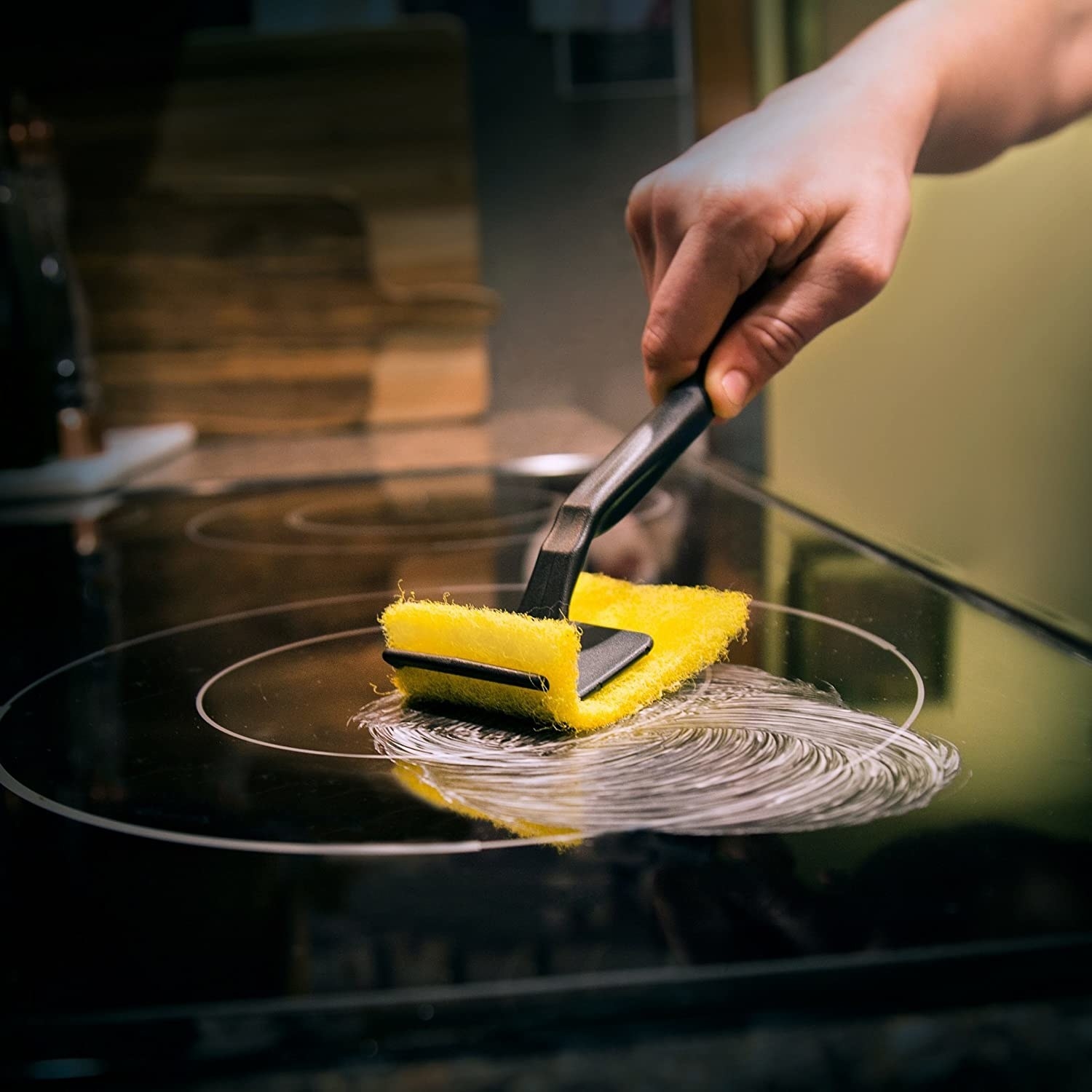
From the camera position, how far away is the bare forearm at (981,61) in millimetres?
588

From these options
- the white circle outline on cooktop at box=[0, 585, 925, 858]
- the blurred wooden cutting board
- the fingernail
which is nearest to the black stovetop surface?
the white circle outline on cooktop at box=[0, 585, 925, 858]

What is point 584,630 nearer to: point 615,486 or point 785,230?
point 615,486

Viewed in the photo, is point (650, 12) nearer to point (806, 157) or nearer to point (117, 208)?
point (117, 208)

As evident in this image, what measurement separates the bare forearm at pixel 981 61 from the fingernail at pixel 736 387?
18 cm

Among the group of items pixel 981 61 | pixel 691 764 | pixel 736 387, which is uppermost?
pixel 981 61

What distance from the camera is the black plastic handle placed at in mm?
449

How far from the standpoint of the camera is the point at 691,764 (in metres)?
0.36

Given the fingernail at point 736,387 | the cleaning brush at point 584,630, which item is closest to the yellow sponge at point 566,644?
the cleaning brush at point 584,630

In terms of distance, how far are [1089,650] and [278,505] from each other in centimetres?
68

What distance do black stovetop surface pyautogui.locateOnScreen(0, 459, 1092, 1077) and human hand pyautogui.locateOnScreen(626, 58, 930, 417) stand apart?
0.45 feet

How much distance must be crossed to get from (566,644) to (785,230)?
273mm

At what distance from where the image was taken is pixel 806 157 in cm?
55

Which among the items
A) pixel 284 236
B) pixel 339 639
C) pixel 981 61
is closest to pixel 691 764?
pixel 339 639

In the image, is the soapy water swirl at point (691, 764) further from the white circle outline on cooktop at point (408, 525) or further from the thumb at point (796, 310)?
the white circle outline on cooktop at point (408, 525)
